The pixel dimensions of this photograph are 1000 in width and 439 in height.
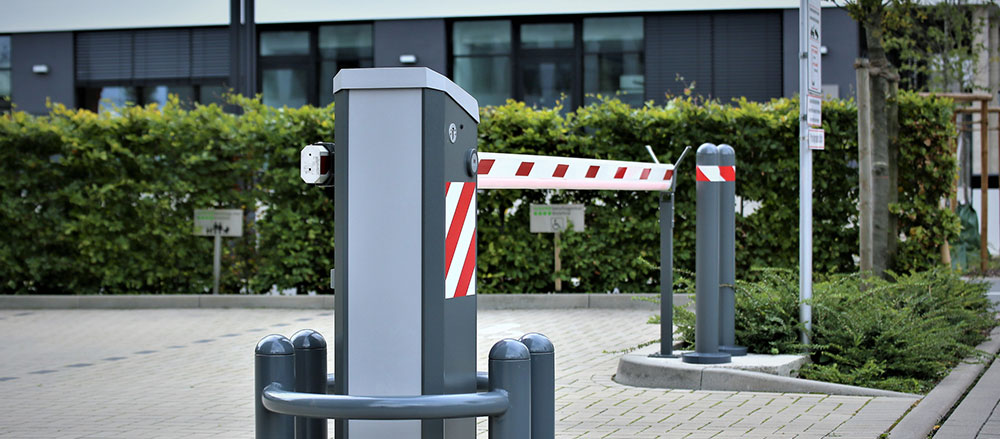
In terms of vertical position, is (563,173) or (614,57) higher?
(614,57)

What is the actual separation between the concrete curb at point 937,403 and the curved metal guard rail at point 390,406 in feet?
10.1

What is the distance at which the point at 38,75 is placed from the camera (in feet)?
86.0

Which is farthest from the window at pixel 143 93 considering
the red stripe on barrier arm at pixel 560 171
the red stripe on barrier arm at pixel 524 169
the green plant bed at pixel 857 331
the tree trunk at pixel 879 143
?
the red stripe on barrier arm at pixel 524 169

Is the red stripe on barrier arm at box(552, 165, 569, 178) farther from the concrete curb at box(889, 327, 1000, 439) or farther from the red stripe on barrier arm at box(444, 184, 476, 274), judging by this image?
the red stripe on barrier arm at box(444, 184, 476, 274)

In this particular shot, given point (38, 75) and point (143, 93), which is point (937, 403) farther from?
point (38, 75)

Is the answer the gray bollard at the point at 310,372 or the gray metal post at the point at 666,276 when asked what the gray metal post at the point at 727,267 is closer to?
the gray metal post at the point at 666,276

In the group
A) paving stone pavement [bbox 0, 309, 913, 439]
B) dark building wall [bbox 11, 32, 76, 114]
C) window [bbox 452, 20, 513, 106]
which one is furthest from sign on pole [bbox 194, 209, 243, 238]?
dark building wall [bbox 11, 32, 76, 114]

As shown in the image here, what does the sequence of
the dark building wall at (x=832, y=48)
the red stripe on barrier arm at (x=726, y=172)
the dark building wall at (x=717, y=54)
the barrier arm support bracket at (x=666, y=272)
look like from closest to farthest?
the red stripe on barrier arm at (x=726, y=172), the barrier arm support bracket at (x=666, y=272), the dark building wall at (x=832, y=48), the dark building wall at (x=717, y=54)

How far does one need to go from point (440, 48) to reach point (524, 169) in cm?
1885

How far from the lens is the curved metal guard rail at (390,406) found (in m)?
3.04

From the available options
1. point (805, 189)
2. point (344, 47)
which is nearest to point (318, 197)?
point (805, 189)

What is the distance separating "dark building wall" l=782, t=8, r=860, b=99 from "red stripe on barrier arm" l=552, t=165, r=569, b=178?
58.4 feet

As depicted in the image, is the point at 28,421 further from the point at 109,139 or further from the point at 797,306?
the point at 109,139

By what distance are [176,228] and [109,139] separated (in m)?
1.35
